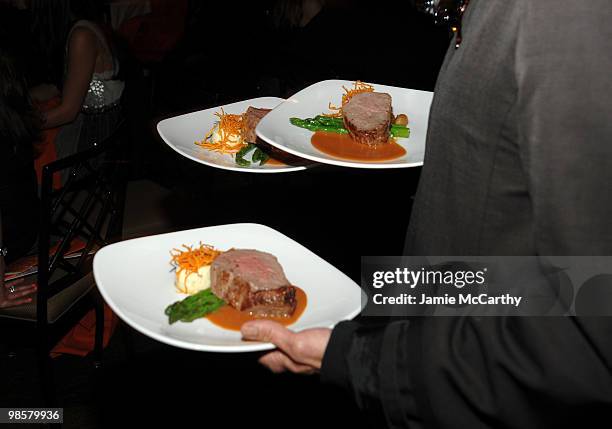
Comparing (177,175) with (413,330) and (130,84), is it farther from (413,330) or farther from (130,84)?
(413,330)

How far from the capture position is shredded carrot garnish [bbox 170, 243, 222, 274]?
1.81m

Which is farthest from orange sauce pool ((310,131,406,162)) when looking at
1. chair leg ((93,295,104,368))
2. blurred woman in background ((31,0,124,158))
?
blurred woman in background ((31,0,124,158))

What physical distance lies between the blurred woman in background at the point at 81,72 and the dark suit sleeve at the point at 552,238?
12.8ft

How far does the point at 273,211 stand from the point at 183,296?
2.15m

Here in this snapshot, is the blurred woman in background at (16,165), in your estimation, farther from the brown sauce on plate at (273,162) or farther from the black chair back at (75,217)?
the brown sauce on plate at (273,162)

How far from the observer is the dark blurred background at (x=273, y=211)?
11.1 feet

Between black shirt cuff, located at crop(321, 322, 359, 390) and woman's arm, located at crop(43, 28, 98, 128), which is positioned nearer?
black shirt cuff, located at crop(321, 322, 359, 390)

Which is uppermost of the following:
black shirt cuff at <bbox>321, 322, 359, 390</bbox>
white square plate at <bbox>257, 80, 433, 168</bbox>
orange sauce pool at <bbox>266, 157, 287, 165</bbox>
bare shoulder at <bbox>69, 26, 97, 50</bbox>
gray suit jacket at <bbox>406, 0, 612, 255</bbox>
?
gray suit jacket at <bbox>406, 0, 612, 255</bbox>

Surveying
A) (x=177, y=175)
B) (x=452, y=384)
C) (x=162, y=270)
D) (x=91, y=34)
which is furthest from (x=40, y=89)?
(x=452, y=384)

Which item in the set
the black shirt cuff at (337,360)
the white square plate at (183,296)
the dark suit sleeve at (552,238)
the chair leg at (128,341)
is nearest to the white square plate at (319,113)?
the white square plate at (183,296)

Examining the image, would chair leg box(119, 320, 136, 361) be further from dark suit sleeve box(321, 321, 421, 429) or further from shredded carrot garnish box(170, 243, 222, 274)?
dark suit sleeve box(321, 321, 421, 429)

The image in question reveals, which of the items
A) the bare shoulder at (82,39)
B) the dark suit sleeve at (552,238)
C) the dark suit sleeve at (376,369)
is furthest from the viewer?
the bare shoulder at (82,39)

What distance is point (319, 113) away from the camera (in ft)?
8.32

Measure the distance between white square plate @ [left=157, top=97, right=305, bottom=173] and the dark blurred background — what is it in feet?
0.93
